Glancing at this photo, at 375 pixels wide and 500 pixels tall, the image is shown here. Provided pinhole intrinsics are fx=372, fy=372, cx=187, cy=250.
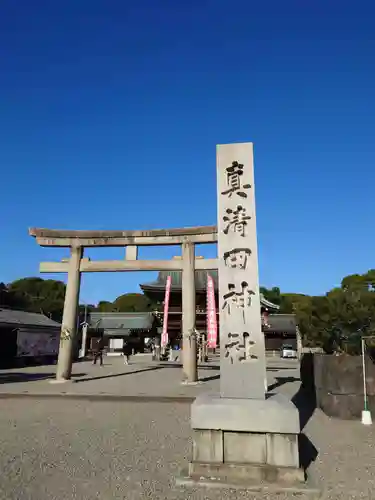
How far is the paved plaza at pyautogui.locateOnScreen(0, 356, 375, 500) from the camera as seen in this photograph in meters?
4.02

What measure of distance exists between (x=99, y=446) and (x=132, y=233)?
9406 mm

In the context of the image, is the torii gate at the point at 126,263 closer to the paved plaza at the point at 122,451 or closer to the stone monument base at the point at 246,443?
the paved plaza at the point at 122,451

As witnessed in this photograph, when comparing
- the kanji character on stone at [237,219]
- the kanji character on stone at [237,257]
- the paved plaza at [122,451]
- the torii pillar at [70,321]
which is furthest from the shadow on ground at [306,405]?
the torii pillar at [70,321]

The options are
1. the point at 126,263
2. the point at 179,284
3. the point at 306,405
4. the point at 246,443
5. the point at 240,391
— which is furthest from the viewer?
the point at 179,284

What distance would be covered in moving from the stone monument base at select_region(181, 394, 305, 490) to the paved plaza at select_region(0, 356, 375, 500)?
1.04ft

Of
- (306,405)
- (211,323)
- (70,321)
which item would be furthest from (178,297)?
(306,405)

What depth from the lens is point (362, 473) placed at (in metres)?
4.64

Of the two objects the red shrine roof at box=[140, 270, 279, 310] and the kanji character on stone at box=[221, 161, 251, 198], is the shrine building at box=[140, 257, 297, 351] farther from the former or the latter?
the kanji character on stone at box=[221, 161, 251, 198]

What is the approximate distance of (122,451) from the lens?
18.0ft

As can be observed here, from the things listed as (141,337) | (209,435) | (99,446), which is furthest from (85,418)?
(141,337)

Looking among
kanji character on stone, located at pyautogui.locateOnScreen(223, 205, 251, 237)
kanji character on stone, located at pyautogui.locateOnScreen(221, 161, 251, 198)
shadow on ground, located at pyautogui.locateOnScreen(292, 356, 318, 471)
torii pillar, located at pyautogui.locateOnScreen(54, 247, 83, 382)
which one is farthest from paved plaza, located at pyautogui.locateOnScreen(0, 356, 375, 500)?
kanji character on stone, located at pyautogui.locateOnScreen(221, 161, 251, 198)

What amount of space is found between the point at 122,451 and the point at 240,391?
2104 mm

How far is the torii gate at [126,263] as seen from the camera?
538 inches

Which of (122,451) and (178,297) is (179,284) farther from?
(122,451)
